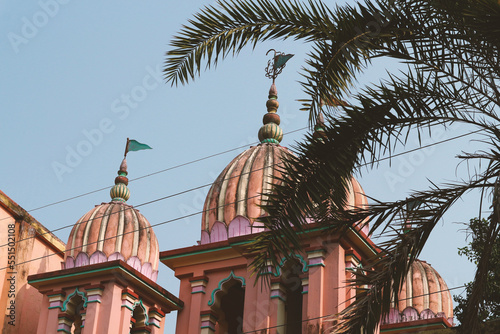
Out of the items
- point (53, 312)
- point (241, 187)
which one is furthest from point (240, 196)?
point (53, 312)

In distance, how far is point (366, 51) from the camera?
27.6 feet

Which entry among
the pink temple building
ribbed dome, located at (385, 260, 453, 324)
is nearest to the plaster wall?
the pink temple building

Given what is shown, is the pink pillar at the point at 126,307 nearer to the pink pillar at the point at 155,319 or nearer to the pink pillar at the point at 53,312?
the pink pillar at the point at 155,319

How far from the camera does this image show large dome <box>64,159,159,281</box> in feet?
A: 57.4

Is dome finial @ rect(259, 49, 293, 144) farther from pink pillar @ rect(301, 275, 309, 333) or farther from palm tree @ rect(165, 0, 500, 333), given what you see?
palm tree @ rect(165, 0, 500, 333)

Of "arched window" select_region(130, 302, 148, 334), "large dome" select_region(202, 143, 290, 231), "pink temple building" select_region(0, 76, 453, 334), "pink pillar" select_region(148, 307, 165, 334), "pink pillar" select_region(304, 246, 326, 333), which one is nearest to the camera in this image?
"pink pillar" select_region(304, 246, 326, 333)

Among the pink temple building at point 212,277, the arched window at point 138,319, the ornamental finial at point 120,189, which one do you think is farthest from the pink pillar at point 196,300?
the ornamental finial at point 120,189

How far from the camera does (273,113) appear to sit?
61.3 ft

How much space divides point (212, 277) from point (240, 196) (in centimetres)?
160

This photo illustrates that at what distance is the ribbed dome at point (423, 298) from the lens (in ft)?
60.0

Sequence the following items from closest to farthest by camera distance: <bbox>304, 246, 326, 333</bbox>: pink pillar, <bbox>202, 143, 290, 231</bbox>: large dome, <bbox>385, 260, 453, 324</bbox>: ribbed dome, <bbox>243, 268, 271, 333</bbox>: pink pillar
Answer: <bbox>304, 246, 326, 333</bbox>: pink pillar < <bbox>243, 268, 271, 333</bbox>: pink pillar < <bbox>202, 143, 290, 231</bbox>: large dome < <bbox>385, 260, 453, 324</bbox>: ribbed dome

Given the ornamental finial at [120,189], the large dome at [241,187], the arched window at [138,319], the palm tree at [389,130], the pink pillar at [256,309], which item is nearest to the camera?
the palm tree at [389,130]

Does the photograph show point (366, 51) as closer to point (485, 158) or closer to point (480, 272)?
point (485, 158)

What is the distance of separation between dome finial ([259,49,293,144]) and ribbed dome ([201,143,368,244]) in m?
0.43
